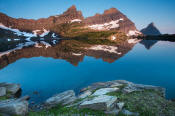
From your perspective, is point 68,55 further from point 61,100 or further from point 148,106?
point 148,106

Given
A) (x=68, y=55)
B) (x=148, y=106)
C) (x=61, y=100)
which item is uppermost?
(x=68, y=55)

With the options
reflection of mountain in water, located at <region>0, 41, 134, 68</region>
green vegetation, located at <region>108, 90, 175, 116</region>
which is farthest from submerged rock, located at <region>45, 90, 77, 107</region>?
reflection of mountain in water, located at <region>0, 41, 134, 68</region>

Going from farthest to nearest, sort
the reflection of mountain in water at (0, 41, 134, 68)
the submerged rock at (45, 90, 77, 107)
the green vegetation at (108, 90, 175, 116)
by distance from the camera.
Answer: the reflection of mountain in water at (0, 41, 134, 68) < the submerged rock at (45, 90, 77, 107) < the green vegetation at (108, 90, 175, 116)

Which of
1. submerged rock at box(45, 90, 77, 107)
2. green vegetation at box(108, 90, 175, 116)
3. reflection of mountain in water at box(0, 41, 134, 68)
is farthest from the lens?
reflection of mountain in water at box(0, 41, 134, 68)

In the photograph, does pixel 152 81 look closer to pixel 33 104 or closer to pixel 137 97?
pixel 137 97

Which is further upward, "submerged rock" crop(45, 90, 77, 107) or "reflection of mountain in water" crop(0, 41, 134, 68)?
"reflection of mountain in water" crop(0, 41, 134, 68)

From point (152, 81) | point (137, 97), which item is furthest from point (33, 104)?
point (152, 81)

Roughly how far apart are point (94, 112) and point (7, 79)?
29.2 metres

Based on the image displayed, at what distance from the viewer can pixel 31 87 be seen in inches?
1024

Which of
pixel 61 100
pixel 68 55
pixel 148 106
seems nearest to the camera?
pixel 148 106

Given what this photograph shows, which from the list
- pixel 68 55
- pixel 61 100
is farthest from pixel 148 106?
pixel 68 55

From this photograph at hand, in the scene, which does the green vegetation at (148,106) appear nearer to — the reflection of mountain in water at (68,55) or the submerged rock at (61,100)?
the submerged rock at (61,100)

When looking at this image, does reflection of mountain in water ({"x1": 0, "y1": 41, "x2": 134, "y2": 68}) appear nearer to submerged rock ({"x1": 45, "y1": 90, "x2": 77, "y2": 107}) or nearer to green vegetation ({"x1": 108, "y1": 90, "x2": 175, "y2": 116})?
submerged rock ({"x1": 45, "y1": 90, "x2": 77, "y2": 107})

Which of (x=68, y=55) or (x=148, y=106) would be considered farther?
(x=68, y=55)
